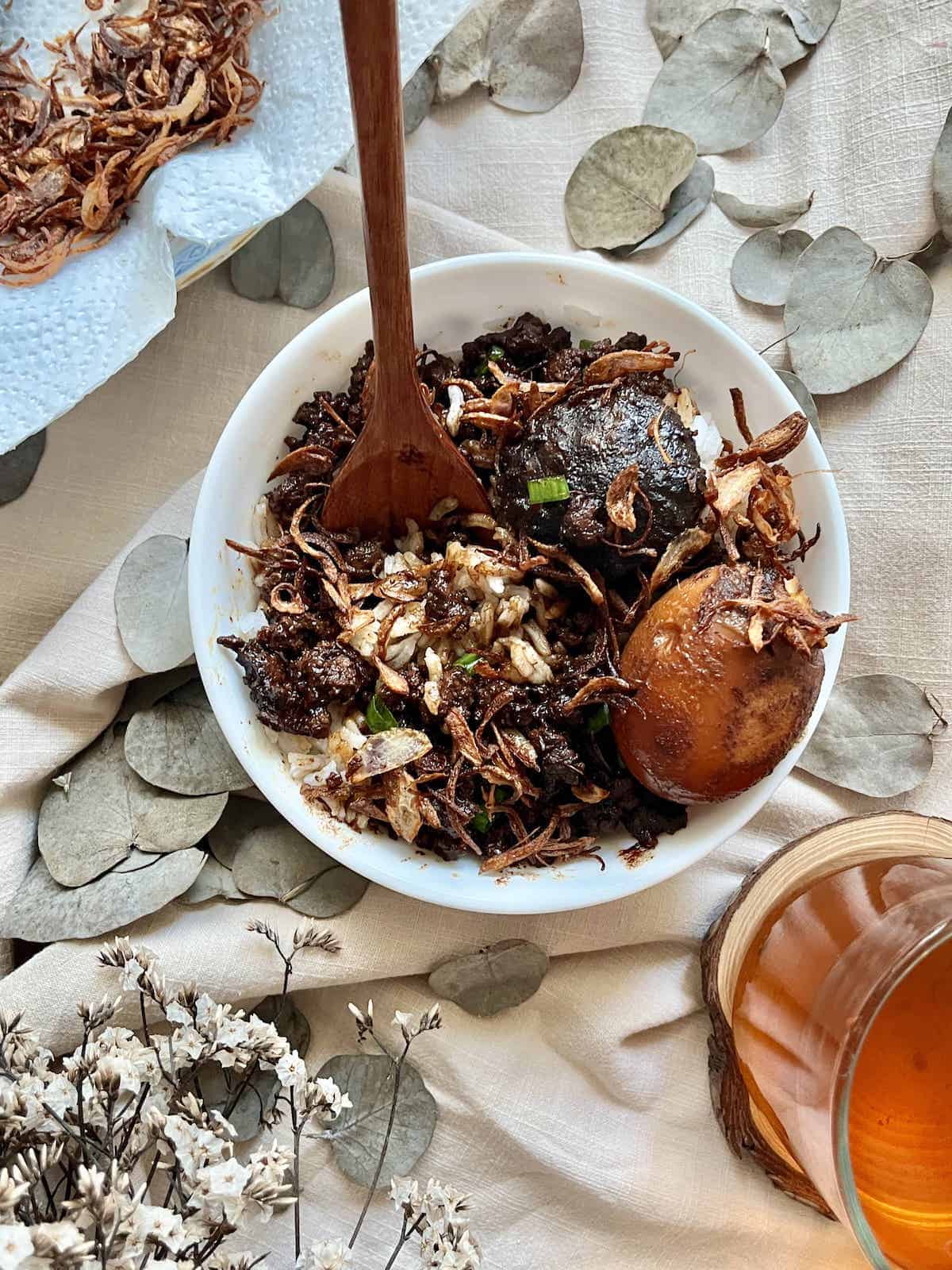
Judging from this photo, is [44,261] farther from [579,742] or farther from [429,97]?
[579,742]

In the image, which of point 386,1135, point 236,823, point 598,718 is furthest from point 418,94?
point 386,1135

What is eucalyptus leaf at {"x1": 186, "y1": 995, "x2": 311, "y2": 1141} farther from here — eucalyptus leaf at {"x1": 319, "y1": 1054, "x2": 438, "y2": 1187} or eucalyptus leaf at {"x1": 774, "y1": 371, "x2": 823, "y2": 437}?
eucalyptus leaf at {"x1": 774, "y1": 371, "x2": 823, "y2": 437}

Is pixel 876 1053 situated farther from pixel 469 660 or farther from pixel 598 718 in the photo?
pixel 469 660

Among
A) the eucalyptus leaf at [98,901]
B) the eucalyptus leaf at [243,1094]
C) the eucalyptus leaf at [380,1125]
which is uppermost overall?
the eucalyptus leaf at [98,901]

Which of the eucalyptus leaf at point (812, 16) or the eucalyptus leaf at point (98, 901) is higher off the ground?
the eucalyptus leaf at point (812, 16)

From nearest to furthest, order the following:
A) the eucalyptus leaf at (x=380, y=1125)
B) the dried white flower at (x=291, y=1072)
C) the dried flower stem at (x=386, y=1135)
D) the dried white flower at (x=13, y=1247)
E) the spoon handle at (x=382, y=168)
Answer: the dried white flower at (x=13, y=1247) < the spoon handle at (x=382, y=168) < the dried white flower at (x=291, y=1072) < the dried flower stem at (x=386, y=1135) < the eucalyptus leaf at (x=380, y=1125)

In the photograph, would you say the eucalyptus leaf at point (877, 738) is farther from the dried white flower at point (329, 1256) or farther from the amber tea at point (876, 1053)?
the dried white flower at point (329, 1256)

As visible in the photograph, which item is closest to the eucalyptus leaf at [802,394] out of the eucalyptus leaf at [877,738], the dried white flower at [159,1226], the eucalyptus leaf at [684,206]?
the eucalyptus leaf at [684,206]
